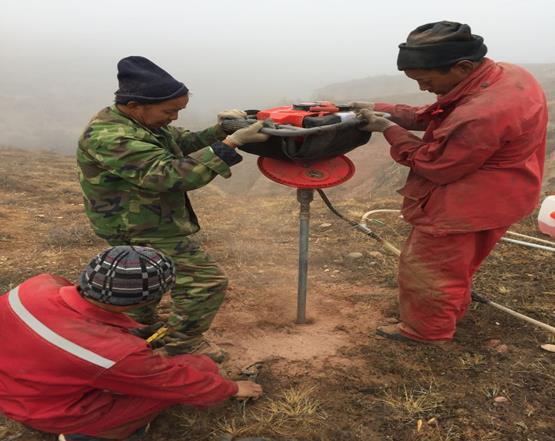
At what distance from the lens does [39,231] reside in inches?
231

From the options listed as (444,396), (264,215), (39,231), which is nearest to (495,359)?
(444,396)

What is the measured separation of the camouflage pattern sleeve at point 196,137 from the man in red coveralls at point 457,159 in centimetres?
89

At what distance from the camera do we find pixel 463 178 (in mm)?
2580

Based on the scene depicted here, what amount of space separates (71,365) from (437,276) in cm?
195

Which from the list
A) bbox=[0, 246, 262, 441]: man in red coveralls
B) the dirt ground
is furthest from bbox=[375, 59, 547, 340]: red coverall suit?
bbox=[0, 246, 262, 441]: man in red coveralls

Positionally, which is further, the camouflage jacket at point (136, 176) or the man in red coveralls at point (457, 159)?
the man in red coveralls at point (457, 159)

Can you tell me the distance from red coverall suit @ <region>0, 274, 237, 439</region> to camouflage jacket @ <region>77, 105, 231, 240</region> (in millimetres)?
592

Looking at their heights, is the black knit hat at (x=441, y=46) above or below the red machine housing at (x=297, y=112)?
above

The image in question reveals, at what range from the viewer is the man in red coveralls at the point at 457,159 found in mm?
2389

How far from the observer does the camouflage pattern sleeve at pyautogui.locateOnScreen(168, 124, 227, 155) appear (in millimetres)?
2945

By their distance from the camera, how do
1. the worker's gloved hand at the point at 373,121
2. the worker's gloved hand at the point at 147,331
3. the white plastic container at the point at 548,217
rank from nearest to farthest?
the worker's gloved hand at the point at 147,331 < the worker's gloved hand at the point at 373,121 < the white plastic container at the point at 548,217

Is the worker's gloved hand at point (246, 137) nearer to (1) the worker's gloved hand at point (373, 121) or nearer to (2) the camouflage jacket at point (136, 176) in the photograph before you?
(2) the camouflage jacket at point (136, 176)

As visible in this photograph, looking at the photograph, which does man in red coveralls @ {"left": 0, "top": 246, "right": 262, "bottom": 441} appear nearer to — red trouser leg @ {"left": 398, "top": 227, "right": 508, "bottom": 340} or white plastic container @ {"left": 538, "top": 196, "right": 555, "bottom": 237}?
red trouser leg @ {"left": 398, "top": 227, "right": 508, "bottom": 340}

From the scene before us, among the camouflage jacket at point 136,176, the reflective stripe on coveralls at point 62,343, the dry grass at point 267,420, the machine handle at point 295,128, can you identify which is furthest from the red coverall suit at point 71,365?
the machine handle at point 295,128
